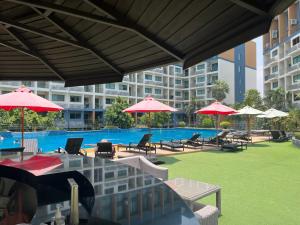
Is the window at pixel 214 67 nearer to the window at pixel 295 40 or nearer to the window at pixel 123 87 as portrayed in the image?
the window at pixel 295 40

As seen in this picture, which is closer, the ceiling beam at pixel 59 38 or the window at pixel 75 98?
the ceiling beam at pixel 59 38

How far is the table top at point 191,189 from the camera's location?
13.1 ft

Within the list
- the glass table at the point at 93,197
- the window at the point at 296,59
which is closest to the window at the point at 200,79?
the window at the point at 296,59

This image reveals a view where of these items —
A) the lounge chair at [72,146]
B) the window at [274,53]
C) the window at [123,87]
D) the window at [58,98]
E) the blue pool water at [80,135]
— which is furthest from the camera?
the window at [123,87]

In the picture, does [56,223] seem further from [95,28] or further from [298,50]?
[298,50]

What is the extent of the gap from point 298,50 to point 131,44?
42159 mm

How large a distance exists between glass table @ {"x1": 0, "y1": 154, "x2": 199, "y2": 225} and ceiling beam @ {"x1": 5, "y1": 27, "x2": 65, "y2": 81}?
3.03 m

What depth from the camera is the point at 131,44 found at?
14.5 feet

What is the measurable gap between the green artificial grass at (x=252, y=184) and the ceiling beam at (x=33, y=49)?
437 cm

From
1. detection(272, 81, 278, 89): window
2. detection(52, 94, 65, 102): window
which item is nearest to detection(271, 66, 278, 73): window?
detection(272, 81, 278, 89): window

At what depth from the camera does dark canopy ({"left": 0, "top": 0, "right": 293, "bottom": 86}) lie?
283 centimetres

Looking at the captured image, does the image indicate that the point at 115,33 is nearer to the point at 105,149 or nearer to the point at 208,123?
the point at 105,149

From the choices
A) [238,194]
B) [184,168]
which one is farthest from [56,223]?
[184,168]

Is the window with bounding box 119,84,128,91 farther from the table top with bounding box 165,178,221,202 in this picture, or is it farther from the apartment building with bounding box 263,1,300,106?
the table top with bounding box 165,178,221,202
